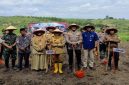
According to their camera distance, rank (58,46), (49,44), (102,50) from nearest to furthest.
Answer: (58,46)
(49,44)
(102,50)

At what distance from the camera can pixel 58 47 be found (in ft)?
48.1

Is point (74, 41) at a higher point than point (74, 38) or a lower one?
lower

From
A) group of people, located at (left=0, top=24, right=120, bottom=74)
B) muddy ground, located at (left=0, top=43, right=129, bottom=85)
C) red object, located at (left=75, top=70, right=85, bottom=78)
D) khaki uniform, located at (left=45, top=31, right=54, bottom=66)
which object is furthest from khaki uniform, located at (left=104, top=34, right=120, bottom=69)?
khaki uniform, located at (left=45, top=31, right=54, bottom=66)

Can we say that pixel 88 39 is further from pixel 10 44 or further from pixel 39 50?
pixel 10 44

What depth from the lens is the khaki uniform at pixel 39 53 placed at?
48.9 feet

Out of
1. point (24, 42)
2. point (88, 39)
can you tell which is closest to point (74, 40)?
point (88, 39)

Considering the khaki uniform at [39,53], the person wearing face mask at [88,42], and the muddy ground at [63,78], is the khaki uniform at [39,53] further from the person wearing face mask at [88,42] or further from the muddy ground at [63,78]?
the person wearing face mask at [88,42]

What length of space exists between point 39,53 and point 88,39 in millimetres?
1896

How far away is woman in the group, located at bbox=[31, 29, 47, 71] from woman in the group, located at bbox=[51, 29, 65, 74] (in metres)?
0.45

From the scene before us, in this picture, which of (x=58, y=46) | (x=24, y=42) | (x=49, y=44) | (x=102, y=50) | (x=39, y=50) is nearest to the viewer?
(x=58, y=46)

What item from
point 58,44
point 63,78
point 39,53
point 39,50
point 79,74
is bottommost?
point 63,78

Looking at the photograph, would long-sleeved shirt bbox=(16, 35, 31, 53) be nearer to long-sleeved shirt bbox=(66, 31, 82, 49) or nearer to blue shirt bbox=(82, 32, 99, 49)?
long-sleeved shirt bbox=(66, 31, 82, 49)

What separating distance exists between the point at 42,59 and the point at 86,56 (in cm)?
164

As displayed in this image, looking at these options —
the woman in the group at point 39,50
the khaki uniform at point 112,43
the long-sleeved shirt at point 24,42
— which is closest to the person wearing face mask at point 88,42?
the khaki uniform at point 112,43
